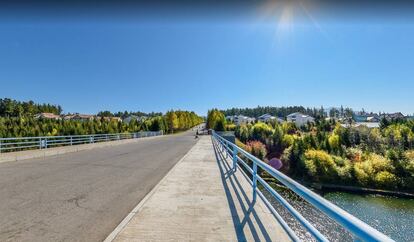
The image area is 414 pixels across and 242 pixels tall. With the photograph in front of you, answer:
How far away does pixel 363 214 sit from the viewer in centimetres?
2558

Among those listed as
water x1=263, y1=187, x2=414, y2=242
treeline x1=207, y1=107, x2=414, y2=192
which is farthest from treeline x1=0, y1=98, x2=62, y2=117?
water x1=263, y1=187, x2=414, y2=242

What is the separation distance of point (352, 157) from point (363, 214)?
1277 inches

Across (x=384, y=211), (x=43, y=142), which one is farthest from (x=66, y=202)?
(x=384, y=211)

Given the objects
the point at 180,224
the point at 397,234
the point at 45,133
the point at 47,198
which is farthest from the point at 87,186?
the point at 45,133

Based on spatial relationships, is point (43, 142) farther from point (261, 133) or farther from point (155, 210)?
point (261, 133)

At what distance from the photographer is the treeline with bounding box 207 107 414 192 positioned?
39781mm

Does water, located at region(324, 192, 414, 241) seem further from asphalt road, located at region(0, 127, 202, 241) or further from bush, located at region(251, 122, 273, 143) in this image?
bush, located at region(251, 122, 273, 143)

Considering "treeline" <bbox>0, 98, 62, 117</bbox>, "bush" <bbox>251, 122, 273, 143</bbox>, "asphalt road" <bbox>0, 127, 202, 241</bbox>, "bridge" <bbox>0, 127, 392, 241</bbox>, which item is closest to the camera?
"bridge" <bbox>0, 127, 392, 241</bbox>

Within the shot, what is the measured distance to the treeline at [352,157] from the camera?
131 feet

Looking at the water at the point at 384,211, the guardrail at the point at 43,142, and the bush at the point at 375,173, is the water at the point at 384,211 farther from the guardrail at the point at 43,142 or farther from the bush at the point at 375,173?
the guardrail at the point at 43,142

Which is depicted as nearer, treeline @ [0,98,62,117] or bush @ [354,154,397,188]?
bush @ [354,154,397,188]

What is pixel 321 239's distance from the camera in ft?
7.41

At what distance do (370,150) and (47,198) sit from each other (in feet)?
224

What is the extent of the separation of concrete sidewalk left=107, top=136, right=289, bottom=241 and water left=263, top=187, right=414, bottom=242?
665cm
